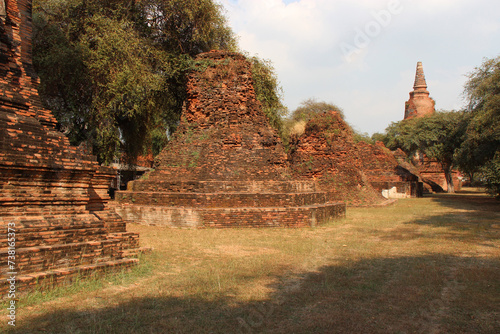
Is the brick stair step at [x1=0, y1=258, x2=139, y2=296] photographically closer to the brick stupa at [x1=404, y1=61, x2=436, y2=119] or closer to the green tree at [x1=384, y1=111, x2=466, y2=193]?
the green tree at [x1=384, y1=111, x2=466, y2=193]

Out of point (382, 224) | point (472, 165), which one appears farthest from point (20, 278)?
point (472, 165)

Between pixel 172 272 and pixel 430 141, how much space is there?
29947 mm

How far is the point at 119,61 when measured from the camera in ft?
45.2

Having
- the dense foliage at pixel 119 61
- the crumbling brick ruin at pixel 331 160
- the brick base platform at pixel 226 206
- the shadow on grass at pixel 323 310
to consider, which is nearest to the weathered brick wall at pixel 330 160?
the crumbling brick ruin at pixel 331 160

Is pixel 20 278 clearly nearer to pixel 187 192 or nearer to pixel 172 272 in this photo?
pixel 172 272

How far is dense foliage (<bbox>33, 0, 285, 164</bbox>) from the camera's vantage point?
13672 millimetres

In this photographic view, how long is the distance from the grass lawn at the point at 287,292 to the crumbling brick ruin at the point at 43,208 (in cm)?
33

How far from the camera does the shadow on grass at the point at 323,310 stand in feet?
10.0

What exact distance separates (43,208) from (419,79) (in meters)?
48.1

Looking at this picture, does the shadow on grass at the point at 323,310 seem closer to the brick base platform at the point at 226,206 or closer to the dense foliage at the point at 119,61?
the brick base platform at the point at 226,206

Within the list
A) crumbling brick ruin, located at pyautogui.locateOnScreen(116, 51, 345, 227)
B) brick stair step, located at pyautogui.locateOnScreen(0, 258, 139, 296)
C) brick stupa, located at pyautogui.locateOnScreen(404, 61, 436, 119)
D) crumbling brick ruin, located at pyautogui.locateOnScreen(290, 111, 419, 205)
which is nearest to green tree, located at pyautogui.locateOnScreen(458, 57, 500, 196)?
crumbling brick ruin, located at pyautogui.locateOnScreen(290, 111, 419, 205)

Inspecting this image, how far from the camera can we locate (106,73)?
13.5 m

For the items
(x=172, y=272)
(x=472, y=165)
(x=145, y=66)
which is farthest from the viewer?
(x=472, y=165)

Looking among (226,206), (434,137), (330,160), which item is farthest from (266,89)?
(434,137)
